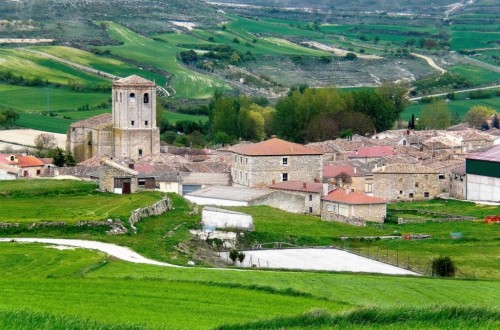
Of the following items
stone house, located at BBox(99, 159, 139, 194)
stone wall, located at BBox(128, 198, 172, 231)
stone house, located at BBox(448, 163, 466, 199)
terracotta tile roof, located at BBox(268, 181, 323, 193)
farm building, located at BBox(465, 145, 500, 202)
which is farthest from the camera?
stone house, located at BBox(448, 163, 466, 199)

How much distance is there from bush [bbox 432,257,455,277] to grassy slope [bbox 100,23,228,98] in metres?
83.9

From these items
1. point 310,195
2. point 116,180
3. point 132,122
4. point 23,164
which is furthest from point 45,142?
point 116,180

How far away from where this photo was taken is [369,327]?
2162 cm

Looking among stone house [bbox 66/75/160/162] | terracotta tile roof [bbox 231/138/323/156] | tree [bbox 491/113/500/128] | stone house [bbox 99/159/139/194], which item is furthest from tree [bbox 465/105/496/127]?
stone house [bbox 99/159/139/194]

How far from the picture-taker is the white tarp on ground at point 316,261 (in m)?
41.2

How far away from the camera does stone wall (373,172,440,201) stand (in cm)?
7119

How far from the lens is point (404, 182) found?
235 feet

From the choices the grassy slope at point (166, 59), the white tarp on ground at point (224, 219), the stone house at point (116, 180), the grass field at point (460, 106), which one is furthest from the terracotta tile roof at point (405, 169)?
the grassy slope at point (166, 59)

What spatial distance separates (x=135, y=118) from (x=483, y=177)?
757 inches

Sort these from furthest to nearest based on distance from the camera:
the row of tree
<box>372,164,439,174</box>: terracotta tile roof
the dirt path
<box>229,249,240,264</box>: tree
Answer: the row of tree → <box>372,164,439,174</box>: terracotta tile roof → <box>229,249,240,264</box>: tree → the dirt path

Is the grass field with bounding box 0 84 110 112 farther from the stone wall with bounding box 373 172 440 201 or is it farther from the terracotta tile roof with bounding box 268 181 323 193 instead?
the terracotta tile roof with bounding box 268 181 323 193

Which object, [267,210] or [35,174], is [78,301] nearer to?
[267,210]

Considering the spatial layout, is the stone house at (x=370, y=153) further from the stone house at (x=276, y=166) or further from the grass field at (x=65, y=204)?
the grass field at (x=65, y=204)

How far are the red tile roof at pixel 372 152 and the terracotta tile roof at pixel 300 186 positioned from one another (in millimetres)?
16280
